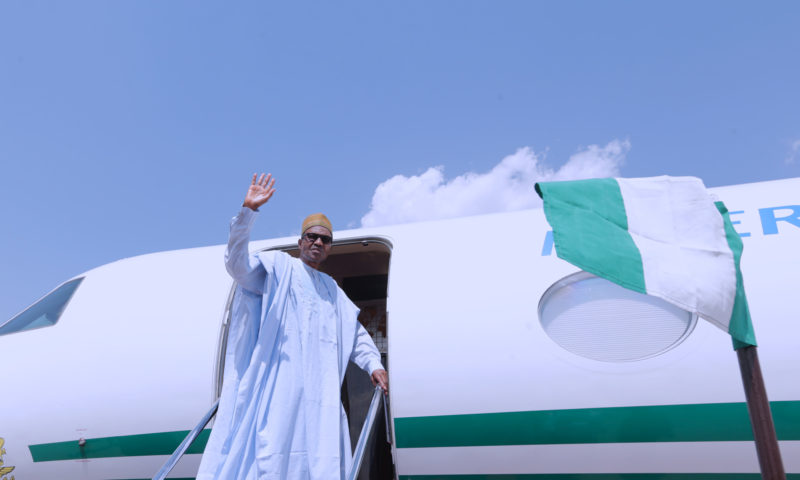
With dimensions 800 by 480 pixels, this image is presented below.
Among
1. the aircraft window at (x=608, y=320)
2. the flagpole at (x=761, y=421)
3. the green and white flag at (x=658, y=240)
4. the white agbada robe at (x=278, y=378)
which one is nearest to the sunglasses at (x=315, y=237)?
the white agbada robe at (x=278, y=378)

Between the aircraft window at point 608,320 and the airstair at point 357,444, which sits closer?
the airstair at point 357,444

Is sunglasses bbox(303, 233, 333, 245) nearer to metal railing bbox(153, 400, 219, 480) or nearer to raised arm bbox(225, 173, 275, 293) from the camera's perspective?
raised arm bbox(225, 173, 275, 293)

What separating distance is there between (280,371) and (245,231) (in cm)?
87

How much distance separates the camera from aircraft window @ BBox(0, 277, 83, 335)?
4750 mm

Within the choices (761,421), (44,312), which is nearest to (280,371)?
(761,421)

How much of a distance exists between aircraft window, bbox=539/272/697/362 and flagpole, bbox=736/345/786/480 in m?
1.53

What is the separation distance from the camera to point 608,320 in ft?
11.4

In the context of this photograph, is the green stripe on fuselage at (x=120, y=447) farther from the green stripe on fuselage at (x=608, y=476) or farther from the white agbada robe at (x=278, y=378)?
the green stripe on fuselage at (x=608, y=476)

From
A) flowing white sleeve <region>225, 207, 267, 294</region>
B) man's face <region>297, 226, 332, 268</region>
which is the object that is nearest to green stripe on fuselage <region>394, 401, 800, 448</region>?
man's face <region>297, 226, 332, 268</region>

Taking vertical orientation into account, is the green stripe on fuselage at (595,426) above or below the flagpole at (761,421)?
below

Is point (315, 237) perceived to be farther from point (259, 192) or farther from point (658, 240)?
point (658, 240)

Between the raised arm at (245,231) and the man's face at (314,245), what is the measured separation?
463 mm

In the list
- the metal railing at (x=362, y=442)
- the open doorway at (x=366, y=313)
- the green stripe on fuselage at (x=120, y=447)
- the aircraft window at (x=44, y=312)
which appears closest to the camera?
the metal railing at (x=362, y=442)

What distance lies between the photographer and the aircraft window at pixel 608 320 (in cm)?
334
